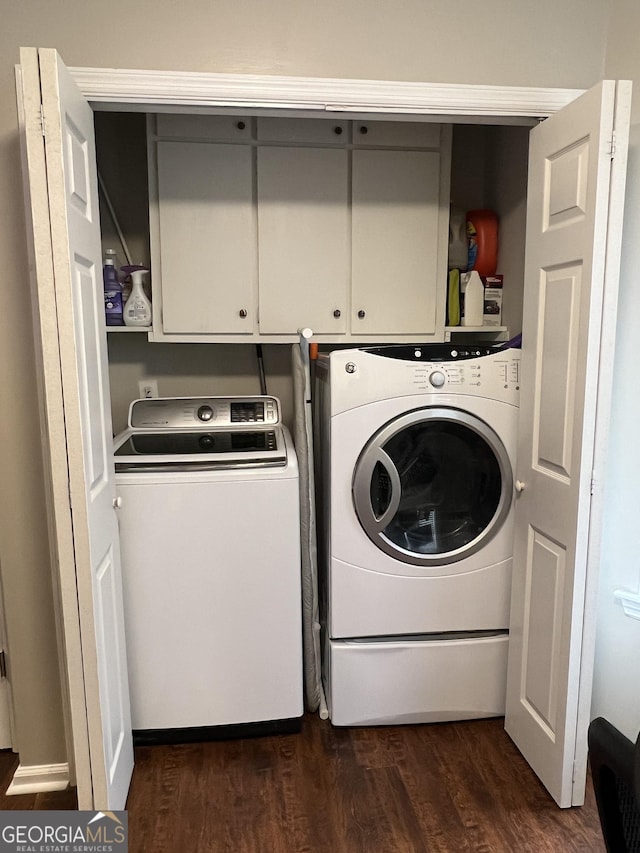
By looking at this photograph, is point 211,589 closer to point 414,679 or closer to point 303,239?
point 414,679

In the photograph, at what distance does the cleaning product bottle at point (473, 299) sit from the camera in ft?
8.62

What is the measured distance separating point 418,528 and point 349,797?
0.86 metres

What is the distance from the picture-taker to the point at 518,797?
6.24ft

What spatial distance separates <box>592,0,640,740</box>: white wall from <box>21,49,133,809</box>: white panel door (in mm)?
1477

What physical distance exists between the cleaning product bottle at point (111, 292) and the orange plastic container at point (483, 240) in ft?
4.82

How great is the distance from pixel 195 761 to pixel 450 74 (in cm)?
226

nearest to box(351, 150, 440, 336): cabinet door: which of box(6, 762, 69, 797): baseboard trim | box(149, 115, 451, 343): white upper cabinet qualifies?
box(149, 115, 451, 343): white upper cabinet

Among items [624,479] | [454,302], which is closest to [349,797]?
[624,479]

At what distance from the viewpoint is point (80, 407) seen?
1.43 metres

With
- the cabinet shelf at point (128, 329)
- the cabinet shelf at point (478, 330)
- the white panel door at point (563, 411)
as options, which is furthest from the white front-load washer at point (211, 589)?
the cabinet shelf at point (478, 330)

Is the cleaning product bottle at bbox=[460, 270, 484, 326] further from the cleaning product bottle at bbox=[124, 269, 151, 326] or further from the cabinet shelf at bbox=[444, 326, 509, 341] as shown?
the cleaning product bottle at bbox=[124, 269, 151, 326]

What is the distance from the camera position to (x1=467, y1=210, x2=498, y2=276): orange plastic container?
8.71 feet

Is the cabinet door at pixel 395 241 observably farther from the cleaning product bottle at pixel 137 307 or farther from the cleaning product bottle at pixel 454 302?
the cleaning product bottle at pixel 137 307

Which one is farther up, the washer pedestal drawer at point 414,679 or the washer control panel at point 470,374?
the washer control panel at point 470,374
